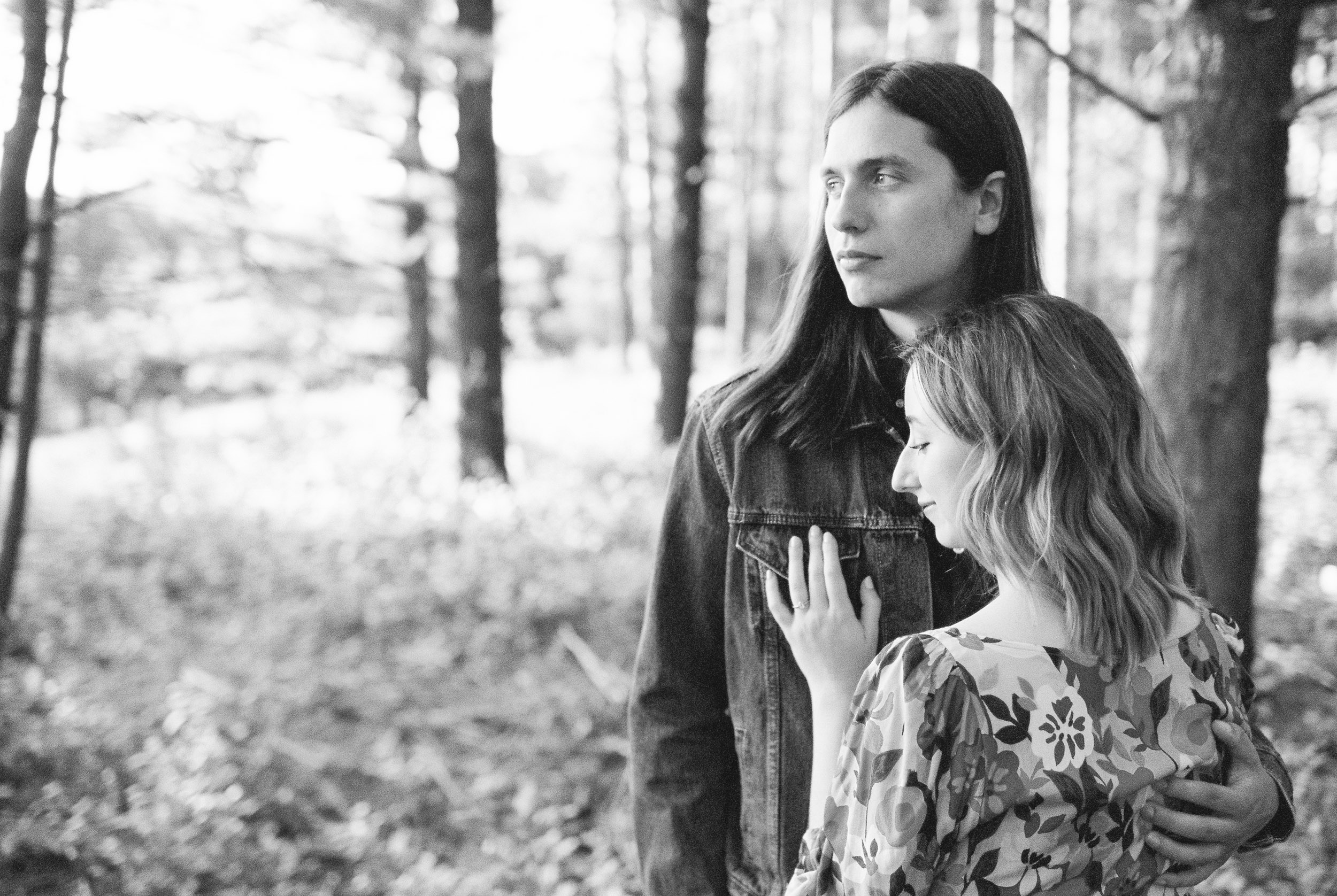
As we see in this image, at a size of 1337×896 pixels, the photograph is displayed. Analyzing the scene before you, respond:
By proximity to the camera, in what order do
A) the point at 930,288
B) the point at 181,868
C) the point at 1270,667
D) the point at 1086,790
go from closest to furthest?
the point at 1086,790, the point at 930,288, the point at 181,868, the point at 1270,667

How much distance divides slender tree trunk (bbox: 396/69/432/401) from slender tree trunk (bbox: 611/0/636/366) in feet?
14.3

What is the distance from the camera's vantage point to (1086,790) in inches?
57.5

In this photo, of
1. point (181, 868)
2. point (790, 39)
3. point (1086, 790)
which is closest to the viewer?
point (1086, 790)

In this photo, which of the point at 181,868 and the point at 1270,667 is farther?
the point at 1270,667

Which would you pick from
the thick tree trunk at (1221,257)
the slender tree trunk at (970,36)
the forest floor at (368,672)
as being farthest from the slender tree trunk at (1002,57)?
the thick tree trunk at (1221,257)

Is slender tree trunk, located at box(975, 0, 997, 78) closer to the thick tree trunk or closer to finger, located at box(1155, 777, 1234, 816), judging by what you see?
the thick tree trunk

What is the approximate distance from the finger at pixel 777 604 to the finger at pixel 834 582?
3.2 inches

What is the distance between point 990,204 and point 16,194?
541cm

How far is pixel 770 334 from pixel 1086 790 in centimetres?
103

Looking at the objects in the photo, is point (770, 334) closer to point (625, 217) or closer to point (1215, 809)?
point (1215, 809)

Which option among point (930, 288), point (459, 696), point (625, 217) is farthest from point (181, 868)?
point (625, 217)

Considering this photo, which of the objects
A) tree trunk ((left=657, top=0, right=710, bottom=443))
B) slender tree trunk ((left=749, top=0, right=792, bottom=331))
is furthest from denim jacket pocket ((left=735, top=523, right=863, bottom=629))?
slender tree trunk ((left=749, top=0, right=792, bottom=331))

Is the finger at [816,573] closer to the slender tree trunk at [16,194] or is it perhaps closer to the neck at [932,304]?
the neck at [932,304]

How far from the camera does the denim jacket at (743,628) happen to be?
1911mm
